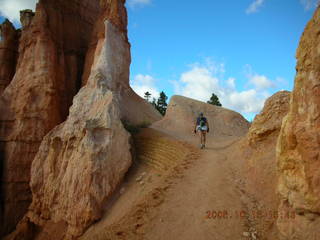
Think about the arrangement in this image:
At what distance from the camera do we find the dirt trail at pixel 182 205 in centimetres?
413

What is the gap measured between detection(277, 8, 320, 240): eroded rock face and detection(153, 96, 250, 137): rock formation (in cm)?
932

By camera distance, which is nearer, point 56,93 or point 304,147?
point 304,147

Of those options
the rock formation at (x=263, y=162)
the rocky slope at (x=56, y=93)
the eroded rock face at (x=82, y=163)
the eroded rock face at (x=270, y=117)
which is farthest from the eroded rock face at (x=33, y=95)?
the eroded rock face at (x=270, y=117)

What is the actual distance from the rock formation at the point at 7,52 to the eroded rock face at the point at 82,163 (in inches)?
357

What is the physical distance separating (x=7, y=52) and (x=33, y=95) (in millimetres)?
6079

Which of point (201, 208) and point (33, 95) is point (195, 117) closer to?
point (201, 208)

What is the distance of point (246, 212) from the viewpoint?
13.8 ft

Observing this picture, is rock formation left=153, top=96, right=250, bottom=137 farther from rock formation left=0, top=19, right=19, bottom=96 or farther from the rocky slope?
rock formation left=0, top=19, right=19, bottom=96

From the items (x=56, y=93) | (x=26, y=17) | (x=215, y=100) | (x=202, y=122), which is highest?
(x=215, y=100)

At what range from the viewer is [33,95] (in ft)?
35.6

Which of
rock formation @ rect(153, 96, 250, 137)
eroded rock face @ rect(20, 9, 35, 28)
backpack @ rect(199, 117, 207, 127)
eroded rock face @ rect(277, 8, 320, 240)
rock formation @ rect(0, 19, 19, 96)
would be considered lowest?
eroded rock face @ rect(277, 8, 320, 240)

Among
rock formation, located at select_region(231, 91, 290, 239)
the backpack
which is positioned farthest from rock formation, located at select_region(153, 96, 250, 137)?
rock formation, located at select_region(231, 91, 290, 239)

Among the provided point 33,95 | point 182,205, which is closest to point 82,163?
point 182,205

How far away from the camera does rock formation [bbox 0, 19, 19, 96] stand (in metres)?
13.8
